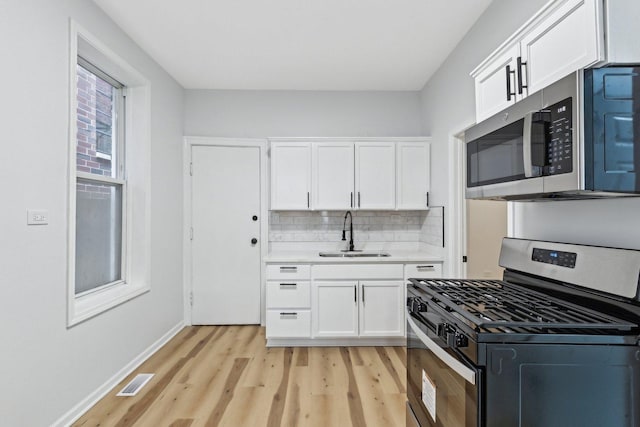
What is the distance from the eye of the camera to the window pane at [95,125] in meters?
Result: 2.64

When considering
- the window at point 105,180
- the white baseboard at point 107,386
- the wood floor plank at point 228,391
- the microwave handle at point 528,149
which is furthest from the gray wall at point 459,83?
the white baseboard at point 107,386

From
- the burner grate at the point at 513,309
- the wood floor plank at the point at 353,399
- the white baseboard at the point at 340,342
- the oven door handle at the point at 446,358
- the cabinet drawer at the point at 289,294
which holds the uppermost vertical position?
the burner grate at the point at 513,309

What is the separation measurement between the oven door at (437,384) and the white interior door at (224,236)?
2.77 m

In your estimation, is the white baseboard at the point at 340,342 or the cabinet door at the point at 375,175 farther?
the cabinet door at the point at 375,175

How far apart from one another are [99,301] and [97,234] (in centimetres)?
51

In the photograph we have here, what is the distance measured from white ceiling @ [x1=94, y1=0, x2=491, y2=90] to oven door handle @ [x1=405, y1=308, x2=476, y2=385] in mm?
2128

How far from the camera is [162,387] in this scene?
2686 mm

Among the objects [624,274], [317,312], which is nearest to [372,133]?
[317,312]

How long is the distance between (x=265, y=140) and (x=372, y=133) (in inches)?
47.8

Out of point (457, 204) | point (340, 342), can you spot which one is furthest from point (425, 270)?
point (340, 342)

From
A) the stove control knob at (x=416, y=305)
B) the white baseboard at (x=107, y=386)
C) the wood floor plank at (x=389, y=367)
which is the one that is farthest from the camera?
the wood floor plank at (x=389, y=367)

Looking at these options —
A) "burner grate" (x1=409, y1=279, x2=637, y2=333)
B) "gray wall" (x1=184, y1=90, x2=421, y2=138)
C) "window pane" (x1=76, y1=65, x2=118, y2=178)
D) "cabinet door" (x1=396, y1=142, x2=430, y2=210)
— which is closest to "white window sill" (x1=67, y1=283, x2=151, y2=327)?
"window pane" (x1=76, y1=65, x2=118, y2=178)

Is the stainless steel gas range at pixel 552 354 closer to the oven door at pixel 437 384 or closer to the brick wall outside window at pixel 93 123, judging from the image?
the oven door at pixel 437 384

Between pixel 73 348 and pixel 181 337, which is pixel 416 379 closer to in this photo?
pixel 73 348
